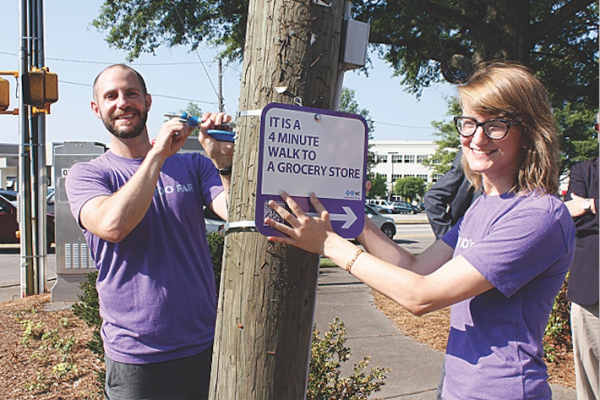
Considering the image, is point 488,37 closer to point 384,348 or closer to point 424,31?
point 424,31

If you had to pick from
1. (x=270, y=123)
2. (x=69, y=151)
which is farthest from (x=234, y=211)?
(x=69, y=151)

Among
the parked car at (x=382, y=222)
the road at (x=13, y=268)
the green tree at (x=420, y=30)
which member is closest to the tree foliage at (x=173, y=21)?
the green tree at (x=420, y=30)

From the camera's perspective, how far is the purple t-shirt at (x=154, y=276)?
7.72 feet

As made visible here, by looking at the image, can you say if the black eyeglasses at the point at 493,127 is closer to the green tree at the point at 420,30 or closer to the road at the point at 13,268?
the green tree at the point at 420,30

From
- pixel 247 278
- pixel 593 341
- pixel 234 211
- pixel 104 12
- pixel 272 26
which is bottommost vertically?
pixel 593 341

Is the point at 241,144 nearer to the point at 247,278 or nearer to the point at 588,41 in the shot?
the point at 247,278

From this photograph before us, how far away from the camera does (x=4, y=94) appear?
8336 mm

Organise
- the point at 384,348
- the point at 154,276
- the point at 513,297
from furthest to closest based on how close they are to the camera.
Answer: the point at 384,348 < the point at 154,276 < the point at 513,297

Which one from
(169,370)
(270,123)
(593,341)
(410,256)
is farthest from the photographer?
(593,341)

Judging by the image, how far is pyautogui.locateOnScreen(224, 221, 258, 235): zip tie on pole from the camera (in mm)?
1781

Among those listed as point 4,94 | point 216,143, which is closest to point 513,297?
point 216,143

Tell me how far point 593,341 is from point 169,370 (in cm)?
277

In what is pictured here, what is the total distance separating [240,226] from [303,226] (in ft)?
0.78

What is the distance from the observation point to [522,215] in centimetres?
177
